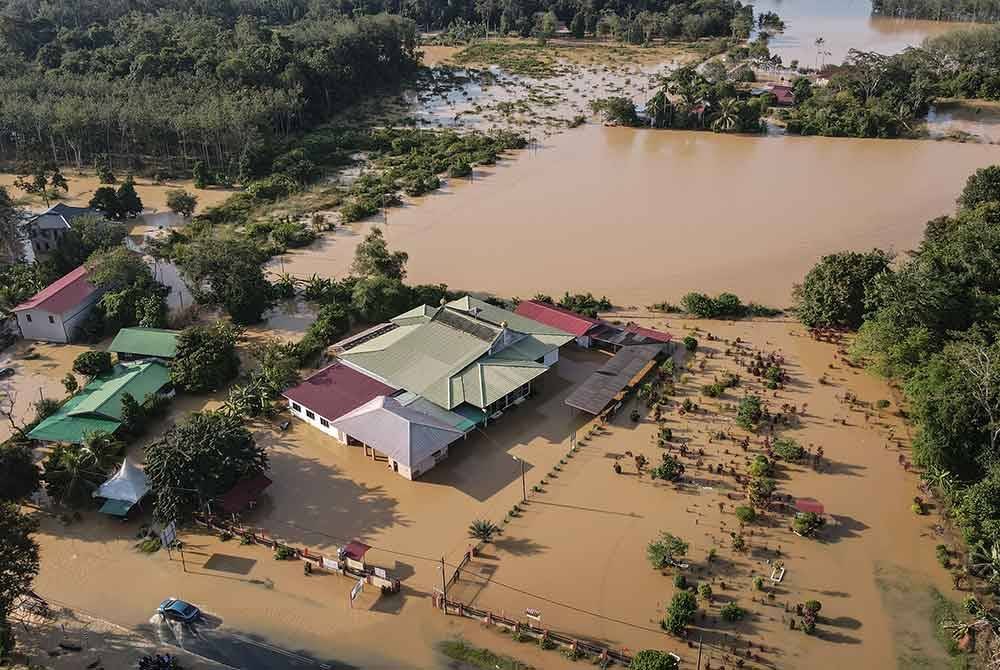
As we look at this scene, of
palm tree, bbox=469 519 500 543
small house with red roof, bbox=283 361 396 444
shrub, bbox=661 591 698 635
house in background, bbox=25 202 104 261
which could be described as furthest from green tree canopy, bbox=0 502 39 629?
house in background, bbox=25 202 104 261

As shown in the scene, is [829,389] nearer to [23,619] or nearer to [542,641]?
[542,641]

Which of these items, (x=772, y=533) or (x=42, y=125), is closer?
(x=772, y=533)

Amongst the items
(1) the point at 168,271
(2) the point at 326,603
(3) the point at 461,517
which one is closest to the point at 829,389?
(3) the point at 461,517

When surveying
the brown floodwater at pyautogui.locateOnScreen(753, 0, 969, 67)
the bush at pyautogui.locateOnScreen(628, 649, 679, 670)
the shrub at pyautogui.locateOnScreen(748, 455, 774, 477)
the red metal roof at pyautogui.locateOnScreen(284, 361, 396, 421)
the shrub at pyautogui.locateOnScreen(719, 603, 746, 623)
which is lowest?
the shrub at pyautogui.locateOnScreen(719, 603, 746, 623)

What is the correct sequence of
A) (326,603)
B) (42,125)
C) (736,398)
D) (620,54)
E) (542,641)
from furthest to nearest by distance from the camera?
(620,54) → (42,125) → (736,398) → (326,603) → (542,641)

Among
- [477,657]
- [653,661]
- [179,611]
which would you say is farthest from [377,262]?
[653,661]

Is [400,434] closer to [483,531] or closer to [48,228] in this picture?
[483,531]

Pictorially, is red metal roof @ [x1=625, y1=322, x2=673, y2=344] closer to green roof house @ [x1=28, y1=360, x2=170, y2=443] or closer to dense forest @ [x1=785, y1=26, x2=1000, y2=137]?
green roof house @ [x1=28, y1=360, x2=170, y2=443]
